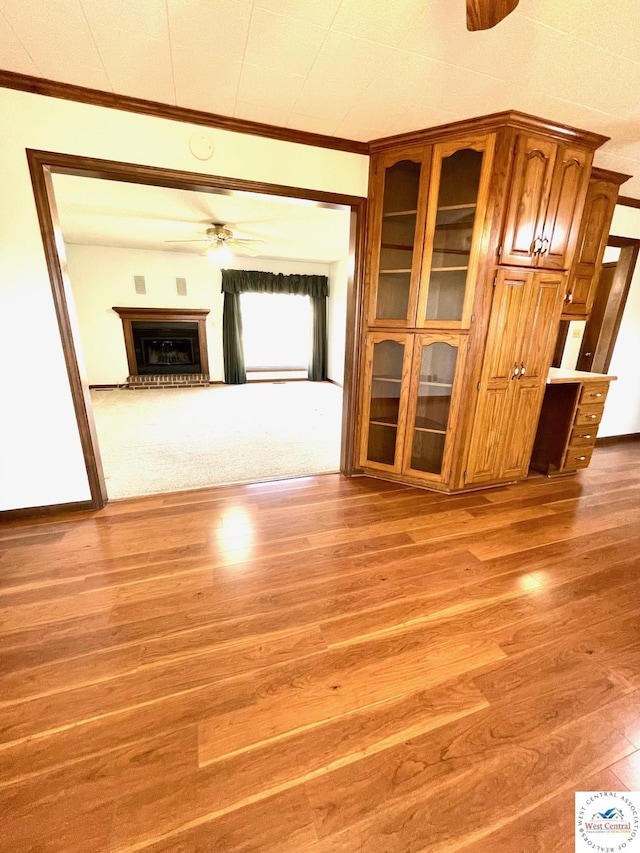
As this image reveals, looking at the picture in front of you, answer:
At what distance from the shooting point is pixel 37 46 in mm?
1622

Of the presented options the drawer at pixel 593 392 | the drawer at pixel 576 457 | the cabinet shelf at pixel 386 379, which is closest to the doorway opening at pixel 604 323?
the drawer at pixel 593 392

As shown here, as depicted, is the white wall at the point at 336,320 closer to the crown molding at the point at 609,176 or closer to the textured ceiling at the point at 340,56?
the crown molding at the point at 609,176

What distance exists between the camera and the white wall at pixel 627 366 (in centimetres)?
353

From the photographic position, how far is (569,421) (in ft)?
10.1

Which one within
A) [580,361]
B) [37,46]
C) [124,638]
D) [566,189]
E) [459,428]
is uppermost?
[37,46]

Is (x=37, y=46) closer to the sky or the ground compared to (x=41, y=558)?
closer to the sky

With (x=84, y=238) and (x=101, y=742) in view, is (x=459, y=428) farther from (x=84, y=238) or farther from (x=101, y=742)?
(x=84, y=238)

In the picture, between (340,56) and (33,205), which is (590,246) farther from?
(33,205)

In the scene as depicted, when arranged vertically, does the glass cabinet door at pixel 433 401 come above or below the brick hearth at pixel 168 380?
above

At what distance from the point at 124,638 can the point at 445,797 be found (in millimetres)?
1351

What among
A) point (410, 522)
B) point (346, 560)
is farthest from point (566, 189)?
point (346, 560)

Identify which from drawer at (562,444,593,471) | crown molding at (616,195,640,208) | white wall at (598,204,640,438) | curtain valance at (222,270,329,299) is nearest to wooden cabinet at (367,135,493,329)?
drawer at (562,444,593,471)

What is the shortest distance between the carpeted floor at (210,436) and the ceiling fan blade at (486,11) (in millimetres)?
2779

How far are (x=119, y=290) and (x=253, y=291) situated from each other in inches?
96.4
